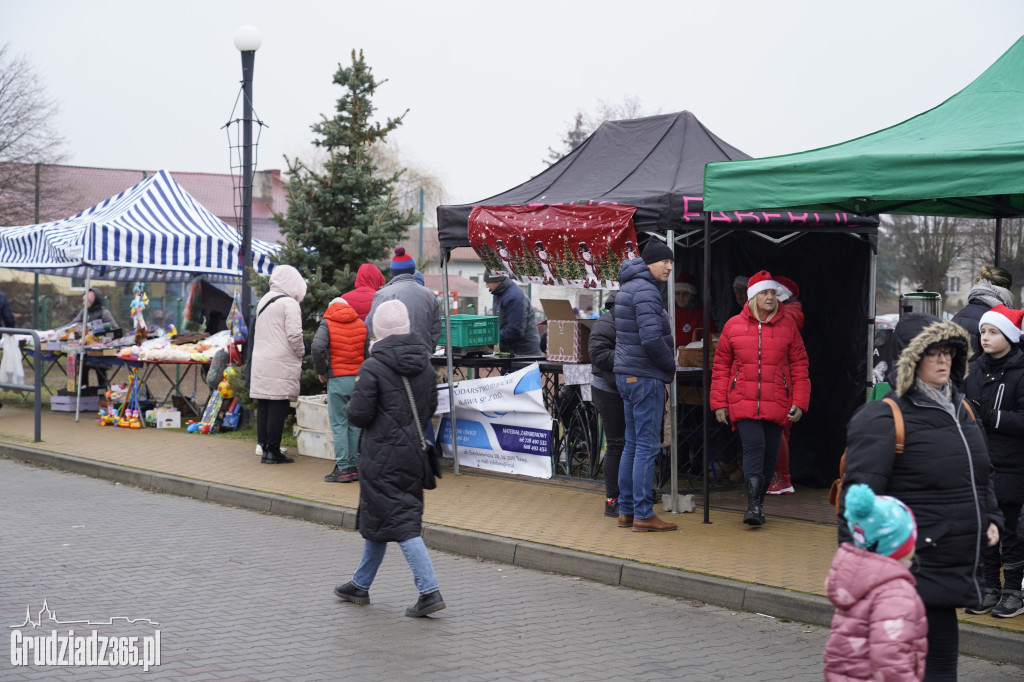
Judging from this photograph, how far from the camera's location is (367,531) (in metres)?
6.04

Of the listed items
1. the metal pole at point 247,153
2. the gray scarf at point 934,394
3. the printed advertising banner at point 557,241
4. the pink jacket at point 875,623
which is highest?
the metal pole at point 247,153

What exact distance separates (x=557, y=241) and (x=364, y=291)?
2290 millimetres

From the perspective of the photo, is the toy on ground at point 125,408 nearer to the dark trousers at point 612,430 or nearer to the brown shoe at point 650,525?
the dark trousers at point 612,430

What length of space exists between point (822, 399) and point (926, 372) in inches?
245

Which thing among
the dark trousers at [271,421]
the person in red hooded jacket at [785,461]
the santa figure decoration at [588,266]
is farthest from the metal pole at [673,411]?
the dark trousers at [271,421]

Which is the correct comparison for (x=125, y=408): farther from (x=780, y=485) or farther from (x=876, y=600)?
(x=876, y=600)

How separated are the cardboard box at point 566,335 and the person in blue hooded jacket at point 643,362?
207 cm

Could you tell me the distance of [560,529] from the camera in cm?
828

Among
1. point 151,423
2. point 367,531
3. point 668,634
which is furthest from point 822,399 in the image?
point 151,423

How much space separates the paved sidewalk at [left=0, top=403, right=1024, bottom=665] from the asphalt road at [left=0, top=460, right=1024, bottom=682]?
0.48ft

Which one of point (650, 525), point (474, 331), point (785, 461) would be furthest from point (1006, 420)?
point (474, 331)

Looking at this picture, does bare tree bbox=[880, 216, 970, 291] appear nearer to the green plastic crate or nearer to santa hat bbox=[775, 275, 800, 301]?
A: the green plastic crate

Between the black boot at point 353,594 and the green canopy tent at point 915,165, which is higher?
the green canopy tent at point 915,165

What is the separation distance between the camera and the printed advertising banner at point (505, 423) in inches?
398
